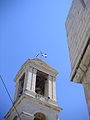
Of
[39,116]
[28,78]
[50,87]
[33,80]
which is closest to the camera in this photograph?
[39,116]

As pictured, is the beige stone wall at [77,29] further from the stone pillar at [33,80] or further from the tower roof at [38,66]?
the tower roof at [38,66]

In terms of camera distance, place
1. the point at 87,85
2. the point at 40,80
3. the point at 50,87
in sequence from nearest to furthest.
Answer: the point at 87,85 < the point at 50,87 < the point at 40,80

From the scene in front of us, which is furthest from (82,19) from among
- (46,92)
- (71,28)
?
(46,92)

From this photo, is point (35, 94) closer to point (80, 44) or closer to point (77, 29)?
point (77, 29)

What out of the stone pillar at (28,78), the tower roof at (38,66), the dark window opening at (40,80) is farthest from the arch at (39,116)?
the tower roof at (38,66)

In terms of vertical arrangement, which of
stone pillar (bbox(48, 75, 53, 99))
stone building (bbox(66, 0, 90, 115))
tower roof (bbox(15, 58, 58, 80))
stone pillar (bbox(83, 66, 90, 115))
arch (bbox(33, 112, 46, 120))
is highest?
tower roof (bbox(15, 58, 58, 80))

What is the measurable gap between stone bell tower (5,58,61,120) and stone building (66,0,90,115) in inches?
458

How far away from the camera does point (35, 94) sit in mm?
17234

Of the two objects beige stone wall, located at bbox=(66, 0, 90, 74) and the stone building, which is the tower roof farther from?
the stone building

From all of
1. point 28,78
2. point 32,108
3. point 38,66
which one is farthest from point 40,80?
point 32,108

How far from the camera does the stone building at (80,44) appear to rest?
11.3 feet

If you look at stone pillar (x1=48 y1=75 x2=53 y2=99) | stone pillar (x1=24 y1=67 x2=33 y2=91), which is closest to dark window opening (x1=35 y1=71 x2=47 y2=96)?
stone pillar (x1=48 y1=75 x2=53 y2=99)

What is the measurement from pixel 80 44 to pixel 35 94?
13.9 meters

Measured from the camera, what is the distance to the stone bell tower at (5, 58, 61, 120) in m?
16.3
